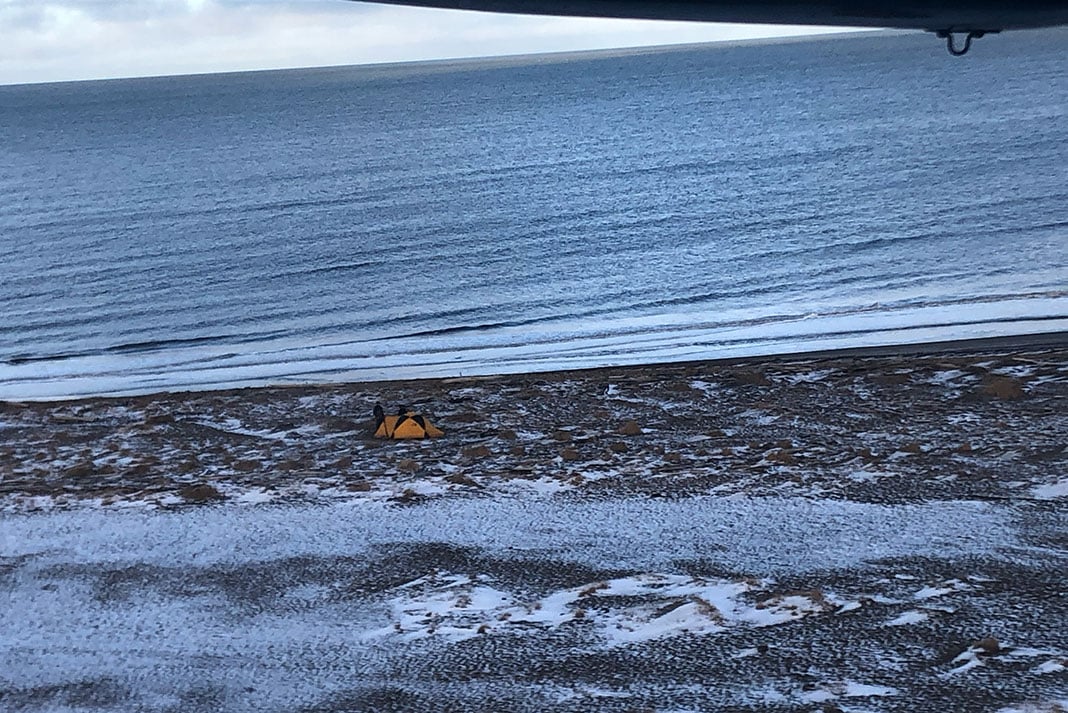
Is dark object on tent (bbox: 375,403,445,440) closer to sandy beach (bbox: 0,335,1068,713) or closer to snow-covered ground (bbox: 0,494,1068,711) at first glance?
sandy beach (bbox: 0,335,1068,713)

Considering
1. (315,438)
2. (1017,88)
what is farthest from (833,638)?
(1017,88)

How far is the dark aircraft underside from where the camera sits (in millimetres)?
8914

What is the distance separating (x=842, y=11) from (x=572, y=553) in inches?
176

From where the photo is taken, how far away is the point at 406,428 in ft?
39.5

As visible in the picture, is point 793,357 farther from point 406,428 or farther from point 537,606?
point 537,606

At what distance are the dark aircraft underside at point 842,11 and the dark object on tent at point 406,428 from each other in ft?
14.9

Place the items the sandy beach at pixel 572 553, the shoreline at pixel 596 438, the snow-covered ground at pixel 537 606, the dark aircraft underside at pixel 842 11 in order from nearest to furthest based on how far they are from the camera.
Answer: the snow-covered ground at pixel 537 606
the sandy beach at pixel 572 553
the dark aircraft underside at pixel 842 11
the shoreline at pixel 596 438

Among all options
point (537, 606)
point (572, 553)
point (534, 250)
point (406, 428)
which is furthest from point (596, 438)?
point (534, 250)

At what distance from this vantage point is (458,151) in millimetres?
83188

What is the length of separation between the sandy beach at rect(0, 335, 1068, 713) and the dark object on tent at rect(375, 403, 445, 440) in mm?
202

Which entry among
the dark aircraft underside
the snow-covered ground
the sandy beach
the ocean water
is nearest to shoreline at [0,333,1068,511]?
the sandy beach

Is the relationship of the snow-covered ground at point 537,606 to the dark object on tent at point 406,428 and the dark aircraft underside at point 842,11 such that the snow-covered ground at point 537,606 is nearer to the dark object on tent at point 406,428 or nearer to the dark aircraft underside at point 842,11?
the dark object on tent at point 406,428

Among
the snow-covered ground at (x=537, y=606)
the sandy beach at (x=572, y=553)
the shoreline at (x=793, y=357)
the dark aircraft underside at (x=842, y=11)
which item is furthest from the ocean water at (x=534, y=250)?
the snow-covered ground at (x=537, y=606)

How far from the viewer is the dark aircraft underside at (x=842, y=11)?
8914mm
